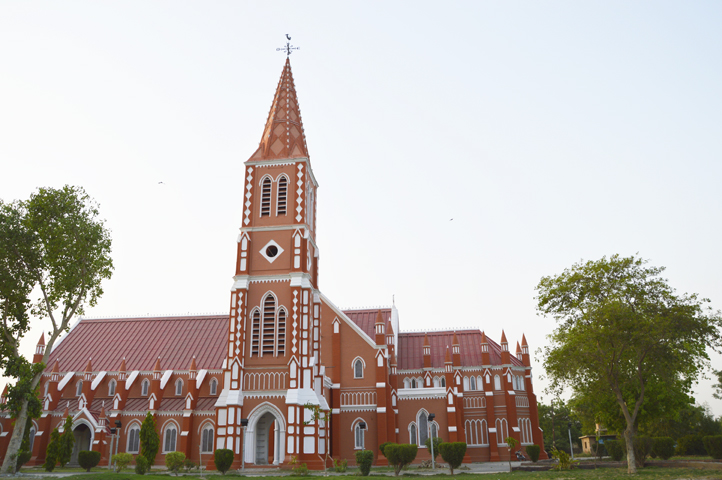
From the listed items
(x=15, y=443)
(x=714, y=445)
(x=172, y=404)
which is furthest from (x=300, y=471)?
(x=714, y=445)

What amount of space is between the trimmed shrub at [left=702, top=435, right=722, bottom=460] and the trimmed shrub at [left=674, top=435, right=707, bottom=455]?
27.4 feet

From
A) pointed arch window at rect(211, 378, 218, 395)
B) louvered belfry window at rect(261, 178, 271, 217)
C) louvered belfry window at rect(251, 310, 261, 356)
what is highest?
louvered belfry window at rect(261, 178, 271, 217)

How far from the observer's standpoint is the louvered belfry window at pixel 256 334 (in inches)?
Result: 1416

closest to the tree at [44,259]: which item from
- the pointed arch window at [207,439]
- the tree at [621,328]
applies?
the pointed arch window at [207,439]

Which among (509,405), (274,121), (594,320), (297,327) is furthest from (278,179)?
(509,405)

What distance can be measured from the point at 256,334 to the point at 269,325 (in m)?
1.02

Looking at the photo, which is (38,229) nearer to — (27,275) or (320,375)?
(27,275)

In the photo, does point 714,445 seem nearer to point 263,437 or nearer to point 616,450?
point 616,450

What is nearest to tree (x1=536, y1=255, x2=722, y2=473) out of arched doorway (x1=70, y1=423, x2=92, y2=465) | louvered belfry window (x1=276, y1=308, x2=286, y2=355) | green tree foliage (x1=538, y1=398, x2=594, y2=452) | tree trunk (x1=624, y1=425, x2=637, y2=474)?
tree trunk (x1=624, y1=425, x2=637, y2=474)

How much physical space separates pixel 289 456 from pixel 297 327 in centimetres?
766

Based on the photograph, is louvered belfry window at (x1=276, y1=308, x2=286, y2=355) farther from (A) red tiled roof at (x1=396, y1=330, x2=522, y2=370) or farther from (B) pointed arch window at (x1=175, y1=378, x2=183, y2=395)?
(A) red tiled roof at (x1=396, y1=330, x2=522, y2=370)

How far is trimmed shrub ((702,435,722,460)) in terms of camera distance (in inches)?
1427

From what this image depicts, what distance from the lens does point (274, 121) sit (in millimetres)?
42062

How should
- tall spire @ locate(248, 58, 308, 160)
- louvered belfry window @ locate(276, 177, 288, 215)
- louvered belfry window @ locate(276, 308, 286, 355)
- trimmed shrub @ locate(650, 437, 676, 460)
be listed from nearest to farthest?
louvered belfry window @ locate(276, 308, 286, 355), trimmed shrub @ locate(650, 437, 676, 460), louvered belfry window @ locate(276, 177, 288, 215), tall spire @ locate(248, 58, 308, 160)
